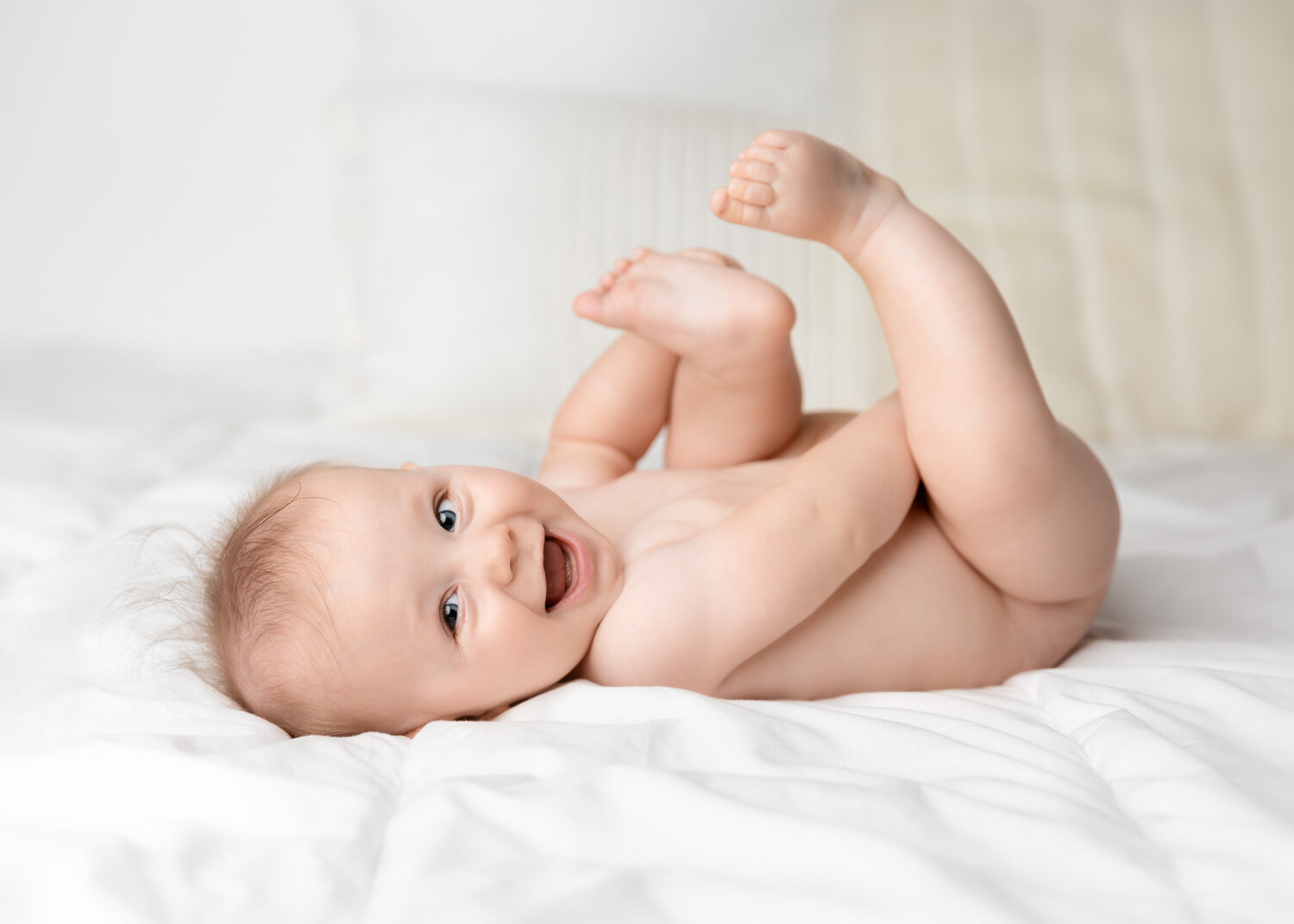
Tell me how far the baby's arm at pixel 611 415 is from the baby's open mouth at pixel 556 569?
0.26 metres

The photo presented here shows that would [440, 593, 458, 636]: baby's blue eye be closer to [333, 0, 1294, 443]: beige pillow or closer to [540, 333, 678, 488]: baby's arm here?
[540, 333, 678, 488]: baby's arm

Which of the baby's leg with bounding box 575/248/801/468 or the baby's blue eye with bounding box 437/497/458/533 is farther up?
the baby's leg with bounding box 575/248/801/468

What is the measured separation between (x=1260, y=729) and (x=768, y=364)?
519 millimetres

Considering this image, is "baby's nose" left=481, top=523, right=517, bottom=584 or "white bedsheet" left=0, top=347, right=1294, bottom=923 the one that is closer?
"white bedsheet" left=0, top=347, right=1294, bottom=923

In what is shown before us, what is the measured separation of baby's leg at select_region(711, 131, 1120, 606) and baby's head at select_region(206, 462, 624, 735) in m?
0.29

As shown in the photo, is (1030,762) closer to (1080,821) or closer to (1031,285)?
(1080,821)

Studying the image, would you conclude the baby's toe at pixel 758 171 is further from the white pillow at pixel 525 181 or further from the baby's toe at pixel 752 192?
the white pillow at pixel 525 181

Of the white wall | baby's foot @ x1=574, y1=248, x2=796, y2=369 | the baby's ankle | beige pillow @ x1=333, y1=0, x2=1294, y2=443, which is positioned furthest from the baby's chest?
the white wall

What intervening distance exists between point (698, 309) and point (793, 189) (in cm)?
19

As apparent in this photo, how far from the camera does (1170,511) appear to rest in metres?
1.37

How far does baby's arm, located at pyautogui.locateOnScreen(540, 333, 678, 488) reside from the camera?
1221 millimetres

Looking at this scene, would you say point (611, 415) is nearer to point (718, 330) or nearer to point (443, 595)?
point (718, 330)

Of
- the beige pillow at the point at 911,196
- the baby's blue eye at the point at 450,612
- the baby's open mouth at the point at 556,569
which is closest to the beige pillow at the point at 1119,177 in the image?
the beige pillow at the point at 911,196

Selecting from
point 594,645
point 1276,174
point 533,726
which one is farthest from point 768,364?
point 1276,174
